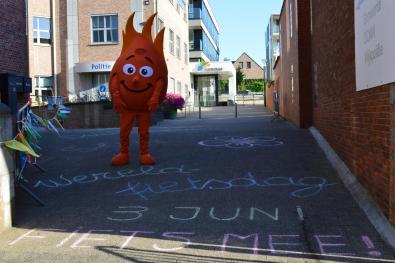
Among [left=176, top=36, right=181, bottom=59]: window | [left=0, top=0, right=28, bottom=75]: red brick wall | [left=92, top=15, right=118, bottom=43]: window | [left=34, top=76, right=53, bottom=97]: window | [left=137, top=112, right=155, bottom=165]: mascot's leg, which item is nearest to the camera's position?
[left=137, top=112, right=155, bottom=165]: mascot's leg

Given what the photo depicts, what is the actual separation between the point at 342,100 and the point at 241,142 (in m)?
4.05

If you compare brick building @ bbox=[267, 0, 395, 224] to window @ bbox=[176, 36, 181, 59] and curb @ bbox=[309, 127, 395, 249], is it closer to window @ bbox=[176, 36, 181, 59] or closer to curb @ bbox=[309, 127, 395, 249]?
curb @ bbox=[309, 127, 395, 249]

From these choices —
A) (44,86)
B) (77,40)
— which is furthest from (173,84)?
(44,86)

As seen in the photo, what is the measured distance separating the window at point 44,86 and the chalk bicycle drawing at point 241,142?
63.5 ft

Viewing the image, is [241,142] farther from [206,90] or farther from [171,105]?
[206,90]

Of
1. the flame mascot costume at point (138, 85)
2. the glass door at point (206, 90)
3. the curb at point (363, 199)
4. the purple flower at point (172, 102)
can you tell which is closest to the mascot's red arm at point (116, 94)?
the flame mascot costume at point (138, 85)

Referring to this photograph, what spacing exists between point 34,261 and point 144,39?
5.85 metres

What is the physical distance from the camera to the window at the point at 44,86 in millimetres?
29753

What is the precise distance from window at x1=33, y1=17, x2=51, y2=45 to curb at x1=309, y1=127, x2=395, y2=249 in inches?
947

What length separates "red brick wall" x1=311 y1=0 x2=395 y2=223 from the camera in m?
5.62

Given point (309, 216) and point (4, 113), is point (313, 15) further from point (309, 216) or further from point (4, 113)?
point (4, 113)

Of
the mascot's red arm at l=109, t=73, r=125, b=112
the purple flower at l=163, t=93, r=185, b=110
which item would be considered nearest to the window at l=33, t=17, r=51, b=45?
the purple flower at l=163, t=93, r=185, b=110

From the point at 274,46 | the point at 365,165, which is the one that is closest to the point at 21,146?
the point at 365,165

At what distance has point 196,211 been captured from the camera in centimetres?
669
